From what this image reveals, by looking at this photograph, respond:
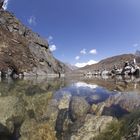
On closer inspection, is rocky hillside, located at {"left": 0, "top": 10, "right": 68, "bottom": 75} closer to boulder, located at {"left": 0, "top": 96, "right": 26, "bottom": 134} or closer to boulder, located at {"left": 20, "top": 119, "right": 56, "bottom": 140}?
boulder, located at {"left": 0, "top": 96, "right": 26, "bottom": 134}

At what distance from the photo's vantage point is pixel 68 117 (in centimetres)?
1487

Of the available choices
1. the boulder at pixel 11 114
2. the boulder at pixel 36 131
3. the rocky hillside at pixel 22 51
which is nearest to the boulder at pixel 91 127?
the boulder at pixel 36 131

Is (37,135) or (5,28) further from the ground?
(5,28)

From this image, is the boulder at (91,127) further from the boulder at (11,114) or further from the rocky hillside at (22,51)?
the rocky hillside at (22,51)

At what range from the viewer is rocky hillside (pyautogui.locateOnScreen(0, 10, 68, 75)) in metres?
95.1

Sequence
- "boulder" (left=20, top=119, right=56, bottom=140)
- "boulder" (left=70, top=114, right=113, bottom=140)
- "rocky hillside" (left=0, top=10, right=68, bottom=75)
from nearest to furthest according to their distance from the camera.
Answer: "boulder" (left=70, top=114, right=113, bottom=140), "boulder" (left=20, top=119, right=56, bottom=140), "rocky hillside" (left=0, top=10, right=68, bottom=75)

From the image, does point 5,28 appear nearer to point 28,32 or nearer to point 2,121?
point 28,32

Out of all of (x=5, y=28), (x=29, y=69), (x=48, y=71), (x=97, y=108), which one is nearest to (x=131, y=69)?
(x=48, y=71)

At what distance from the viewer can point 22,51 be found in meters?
104

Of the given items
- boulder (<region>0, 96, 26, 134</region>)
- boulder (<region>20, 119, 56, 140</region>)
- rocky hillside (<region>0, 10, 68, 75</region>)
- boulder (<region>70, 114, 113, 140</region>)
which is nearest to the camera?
boulder (<region>70, 114, 113, 140</region>)

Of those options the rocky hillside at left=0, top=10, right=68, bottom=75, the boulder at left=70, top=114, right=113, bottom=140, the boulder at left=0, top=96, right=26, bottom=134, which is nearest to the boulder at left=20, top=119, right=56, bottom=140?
the boulder at left=0, top=96, right=26, bottom=134

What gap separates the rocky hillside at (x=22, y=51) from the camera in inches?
3743

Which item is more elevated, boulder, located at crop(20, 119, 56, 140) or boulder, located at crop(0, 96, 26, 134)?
boulder, located at crop(0, 96, 26, 134)

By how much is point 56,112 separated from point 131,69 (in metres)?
104
